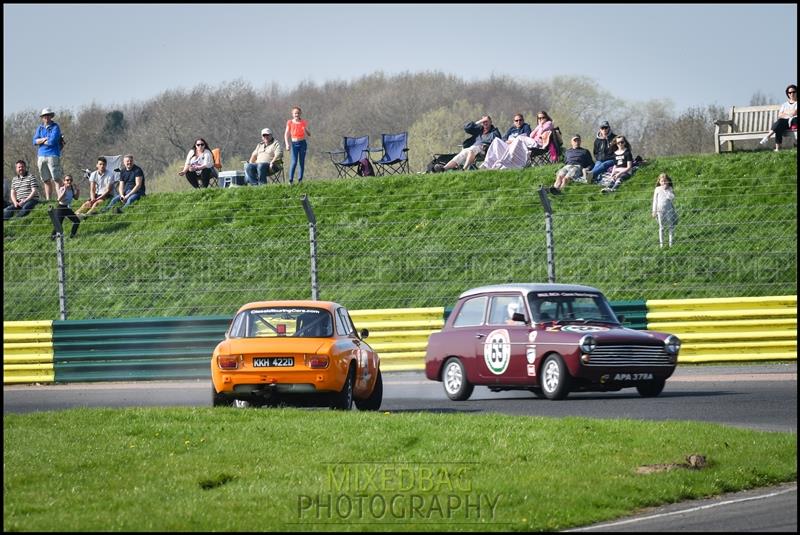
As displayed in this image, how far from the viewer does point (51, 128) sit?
30.2 meters

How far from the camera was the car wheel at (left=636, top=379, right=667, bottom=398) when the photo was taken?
1691cm

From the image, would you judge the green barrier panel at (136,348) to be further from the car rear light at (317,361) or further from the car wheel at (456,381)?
the car rear light at (317,361)

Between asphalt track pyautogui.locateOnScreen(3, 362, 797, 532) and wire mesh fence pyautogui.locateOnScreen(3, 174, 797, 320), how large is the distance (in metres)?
3.12

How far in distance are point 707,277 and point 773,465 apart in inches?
555

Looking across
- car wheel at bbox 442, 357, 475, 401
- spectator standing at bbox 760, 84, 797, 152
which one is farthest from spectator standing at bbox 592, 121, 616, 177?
car wheel at bbox 442, 357, 475, 401

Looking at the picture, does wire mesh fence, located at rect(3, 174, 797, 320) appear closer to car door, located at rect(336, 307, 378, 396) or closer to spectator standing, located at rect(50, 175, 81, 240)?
spectator standing, located at rect(50, 175, 81, 240)

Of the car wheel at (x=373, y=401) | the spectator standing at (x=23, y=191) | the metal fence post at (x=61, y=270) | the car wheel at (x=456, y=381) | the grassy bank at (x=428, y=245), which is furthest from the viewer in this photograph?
the spectator standing at (x=23, y=191)

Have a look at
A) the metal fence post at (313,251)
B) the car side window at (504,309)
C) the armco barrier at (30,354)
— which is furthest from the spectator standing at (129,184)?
the car side window at (504,309)

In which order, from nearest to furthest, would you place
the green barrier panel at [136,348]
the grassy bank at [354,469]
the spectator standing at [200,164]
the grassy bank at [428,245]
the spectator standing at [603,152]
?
the grassy bank at [354,469], the green barrier panel at [136,348], the grassy bank at [428,245], the spectator standing at [603,152], the spectator standing at [200,164]

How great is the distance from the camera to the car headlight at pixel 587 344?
53.4 feet

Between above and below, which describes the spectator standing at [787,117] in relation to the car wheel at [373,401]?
above

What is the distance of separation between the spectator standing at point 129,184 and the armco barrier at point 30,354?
7734 mm

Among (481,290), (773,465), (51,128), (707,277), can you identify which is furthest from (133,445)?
(51,128)

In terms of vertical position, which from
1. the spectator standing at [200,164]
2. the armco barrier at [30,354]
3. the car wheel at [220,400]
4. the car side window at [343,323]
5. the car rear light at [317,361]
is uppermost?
the spectator standing at [200,164]
